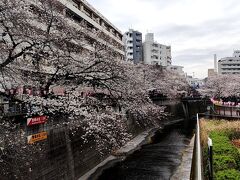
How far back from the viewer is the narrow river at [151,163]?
2269cm

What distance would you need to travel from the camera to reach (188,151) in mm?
30703

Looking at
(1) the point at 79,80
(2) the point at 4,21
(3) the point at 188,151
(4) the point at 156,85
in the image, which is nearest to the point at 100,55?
(1) the point at 79,80

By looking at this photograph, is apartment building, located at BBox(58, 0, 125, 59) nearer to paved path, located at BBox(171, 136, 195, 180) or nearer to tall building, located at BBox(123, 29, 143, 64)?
paved path, located at BBox(171, 136, 195, 180)

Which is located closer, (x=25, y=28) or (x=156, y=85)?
(x=25, y=28)

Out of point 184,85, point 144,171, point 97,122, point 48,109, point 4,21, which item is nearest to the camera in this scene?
point 4,21

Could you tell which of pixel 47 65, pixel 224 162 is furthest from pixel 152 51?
pixel 224 162

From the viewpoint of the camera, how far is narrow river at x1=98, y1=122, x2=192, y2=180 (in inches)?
893

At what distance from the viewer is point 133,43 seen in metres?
94.7

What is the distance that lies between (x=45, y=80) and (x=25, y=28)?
3.75 meters

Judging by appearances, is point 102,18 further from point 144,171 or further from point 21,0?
point 21,0

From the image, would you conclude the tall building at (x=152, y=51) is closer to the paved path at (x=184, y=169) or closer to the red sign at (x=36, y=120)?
the paved path at (x=184, y=169)

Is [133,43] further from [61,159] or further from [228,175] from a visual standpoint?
[228,175]

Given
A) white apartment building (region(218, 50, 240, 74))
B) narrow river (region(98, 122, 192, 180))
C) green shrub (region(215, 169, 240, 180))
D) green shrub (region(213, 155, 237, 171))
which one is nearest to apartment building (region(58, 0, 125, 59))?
narrow river (region(98, 122, 192, 180))

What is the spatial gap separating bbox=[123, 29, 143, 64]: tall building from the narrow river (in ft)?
193
